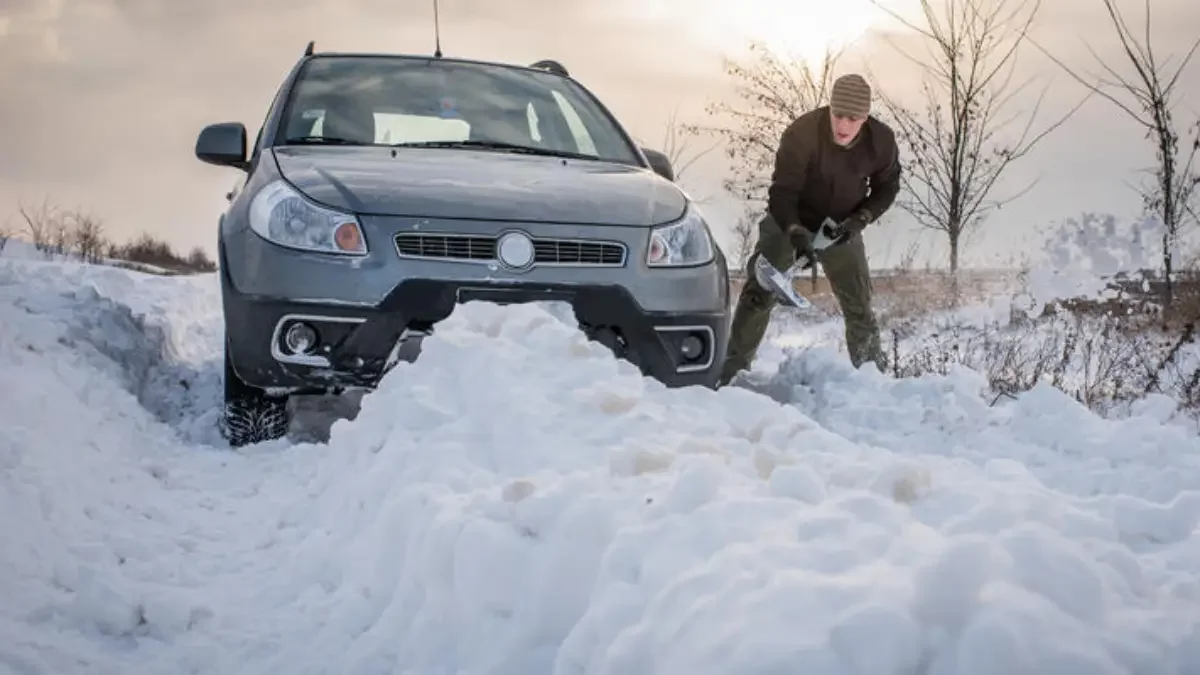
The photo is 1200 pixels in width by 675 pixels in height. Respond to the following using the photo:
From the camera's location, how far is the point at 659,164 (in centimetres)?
571

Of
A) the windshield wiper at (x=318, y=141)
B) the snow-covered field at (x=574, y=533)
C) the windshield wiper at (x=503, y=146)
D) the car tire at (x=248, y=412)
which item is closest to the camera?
the snow-covered field at (x=574, y=533)

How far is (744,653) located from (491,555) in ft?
2.88

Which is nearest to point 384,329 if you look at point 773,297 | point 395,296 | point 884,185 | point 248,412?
point 395,296

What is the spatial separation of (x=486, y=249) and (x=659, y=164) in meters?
1.65

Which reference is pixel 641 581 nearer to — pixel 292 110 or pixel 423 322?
pixel 423 322

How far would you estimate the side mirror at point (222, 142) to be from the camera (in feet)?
17.2

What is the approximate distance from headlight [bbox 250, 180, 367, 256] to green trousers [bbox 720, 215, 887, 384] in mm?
3129

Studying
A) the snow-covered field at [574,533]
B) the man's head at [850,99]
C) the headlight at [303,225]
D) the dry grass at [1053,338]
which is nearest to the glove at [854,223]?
the dry grass at [1053,338]

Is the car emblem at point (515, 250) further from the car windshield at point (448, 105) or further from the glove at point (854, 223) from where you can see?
the glove at point (854, 223)

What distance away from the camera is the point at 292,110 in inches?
205

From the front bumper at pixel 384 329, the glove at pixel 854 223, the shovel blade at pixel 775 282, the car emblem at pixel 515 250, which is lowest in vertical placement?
the front bumper at pixel 384 329

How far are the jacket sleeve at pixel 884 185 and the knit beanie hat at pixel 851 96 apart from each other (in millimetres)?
539

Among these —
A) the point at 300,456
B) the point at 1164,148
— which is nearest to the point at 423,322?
the point at 300,456

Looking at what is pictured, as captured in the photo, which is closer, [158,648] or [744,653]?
[744,653]
